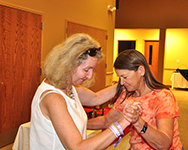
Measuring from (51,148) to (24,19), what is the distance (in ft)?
10.8

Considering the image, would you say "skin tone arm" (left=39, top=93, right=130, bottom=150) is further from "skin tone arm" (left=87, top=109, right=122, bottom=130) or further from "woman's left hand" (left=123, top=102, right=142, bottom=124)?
"skin tone arm" (left=87, top=109, right=122, bottom=130)

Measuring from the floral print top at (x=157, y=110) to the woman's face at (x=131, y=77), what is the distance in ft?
0.33

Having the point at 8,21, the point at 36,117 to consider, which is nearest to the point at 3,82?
the point at 8,21

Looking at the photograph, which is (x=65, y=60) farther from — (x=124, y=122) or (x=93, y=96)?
(x=93, y=96)

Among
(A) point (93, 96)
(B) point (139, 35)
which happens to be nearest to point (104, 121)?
(A) point (93, 96)

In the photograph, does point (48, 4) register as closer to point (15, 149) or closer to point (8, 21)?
point (8, 21)

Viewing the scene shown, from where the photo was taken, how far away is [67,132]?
4.32 feet

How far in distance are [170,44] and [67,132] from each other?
42.1 ft

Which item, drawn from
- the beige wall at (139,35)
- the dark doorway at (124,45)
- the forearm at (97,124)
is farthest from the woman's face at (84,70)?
the dark doorway at (124,45)

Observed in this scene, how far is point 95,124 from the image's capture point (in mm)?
2154

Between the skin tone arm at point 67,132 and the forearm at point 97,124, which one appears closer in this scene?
the skin tone arm at point 67,132

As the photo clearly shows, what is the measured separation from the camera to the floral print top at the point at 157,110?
62.0 inches

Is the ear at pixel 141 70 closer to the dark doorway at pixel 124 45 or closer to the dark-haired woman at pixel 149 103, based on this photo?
the dark-haired woman at pixel 149 103

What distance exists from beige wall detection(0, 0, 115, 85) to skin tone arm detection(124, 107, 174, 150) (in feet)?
10.4
